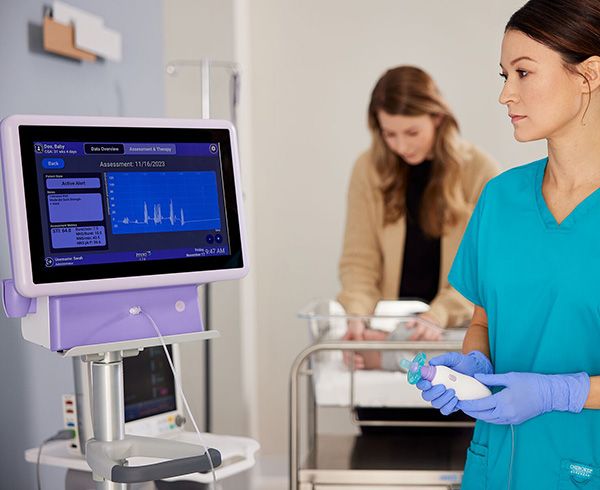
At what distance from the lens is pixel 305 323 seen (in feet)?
13.4

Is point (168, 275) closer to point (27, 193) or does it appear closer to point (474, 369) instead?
point (27, 193)

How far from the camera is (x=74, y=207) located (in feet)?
4.26

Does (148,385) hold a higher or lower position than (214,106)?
lower

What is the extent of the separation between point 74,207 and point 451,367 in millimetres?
696

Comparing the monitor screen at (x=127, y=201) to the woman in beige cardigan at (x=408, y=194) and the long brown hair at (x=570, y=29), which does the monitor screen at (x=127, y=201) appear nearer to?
the long brown hair at (x=570, y=29)

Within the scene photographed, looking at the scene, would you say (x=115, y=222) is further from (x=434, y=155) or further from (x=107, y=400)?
(x=434, y=155)

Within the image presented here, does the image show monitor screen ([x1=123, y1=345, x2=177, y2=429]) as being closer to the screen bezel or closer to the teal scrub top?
the screen bezel

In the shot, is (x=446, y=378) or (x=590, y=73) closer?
(x=446, y=378)

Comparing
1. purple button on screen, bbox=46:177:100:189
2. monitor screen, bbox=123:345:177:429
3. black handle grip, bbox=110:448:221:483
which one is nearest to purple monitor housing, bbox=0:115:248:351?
purple button on screen, bbox=46:177:100:189

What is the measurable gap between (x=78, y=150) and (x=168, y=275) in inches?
9.2

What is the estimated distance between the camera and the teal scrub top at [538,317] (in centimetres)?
151

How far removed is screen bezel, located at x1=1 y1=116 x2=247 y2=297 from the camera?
1.23 meters

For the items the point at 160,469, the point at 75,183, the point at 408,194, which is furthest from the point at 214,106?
the point at 160,469

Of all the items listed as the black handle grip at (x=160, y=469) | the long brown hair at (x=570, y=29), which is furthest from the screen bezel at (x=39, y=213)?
the long brown hair at (x=570, y=29)
